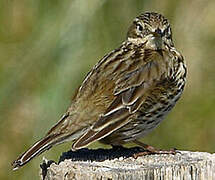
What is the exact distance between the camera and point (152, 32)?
8.01m

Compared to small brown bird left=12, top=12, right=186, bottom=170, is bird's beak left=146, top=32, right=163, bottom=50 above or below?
above

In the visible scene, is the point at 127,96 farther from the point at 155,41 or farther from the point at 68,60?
the point at 68,60

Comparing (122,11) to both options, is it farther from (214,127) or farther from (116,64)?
(116,64)

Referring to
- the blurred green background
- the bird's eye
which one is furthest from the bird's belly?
the blurred green background

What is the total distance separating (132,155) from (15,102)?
340 cm

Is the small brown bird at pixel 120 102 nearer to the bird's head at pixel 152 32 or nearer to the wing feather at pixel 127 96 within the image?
the wing feather at pixel 127 96

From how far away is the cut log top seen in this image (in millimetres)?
5973

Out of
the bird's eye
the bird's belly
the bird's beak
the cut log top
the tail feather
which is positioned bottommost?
the cut log top

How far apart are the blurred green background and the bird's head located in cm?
117

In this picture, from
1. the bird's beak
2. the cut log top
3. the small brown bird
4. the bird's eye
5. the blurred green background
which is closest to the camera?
the cut log top

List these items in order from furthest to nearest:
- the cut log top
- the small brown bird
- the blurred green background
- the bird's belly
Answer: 1. the blurred green background
2. the bird's belly
3. the small brown bird
4. the cut log top

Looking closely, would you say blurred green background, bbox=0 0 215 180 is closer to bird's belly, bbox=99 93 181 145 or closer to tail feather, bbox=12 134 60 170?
bird's belly, bbox=99 93 181 145

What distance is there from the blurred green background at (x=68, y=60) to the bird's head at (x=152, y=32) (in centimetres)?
117

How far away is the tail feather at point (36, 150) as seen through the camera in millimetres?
6781
